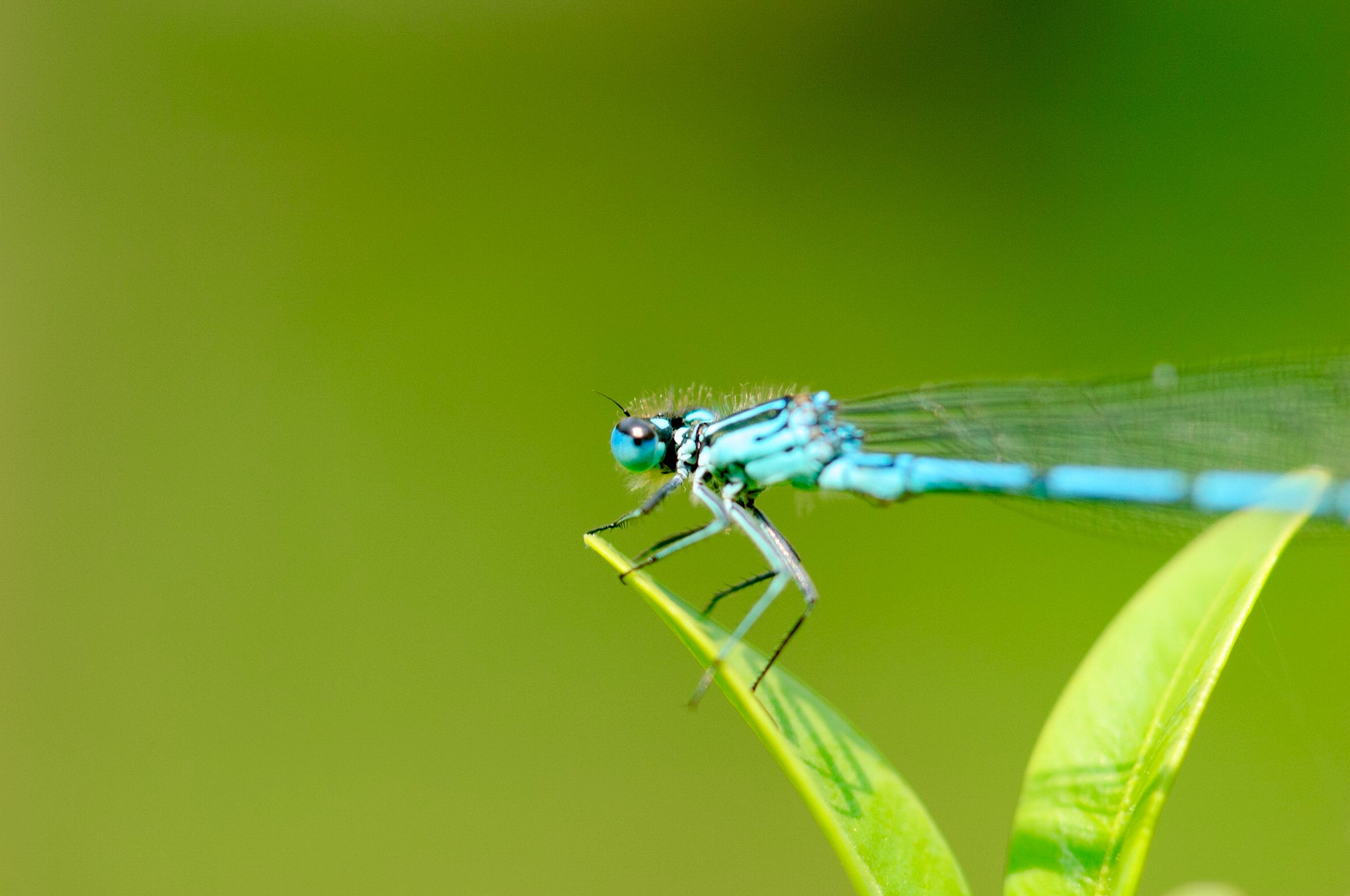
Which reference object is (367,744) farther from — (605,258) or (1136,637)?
(1136,637)

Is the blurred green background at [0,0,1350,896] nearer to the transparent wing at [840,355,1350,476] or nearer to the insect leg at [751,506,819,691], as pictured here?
the transparent wing at [840,355,1350,476]

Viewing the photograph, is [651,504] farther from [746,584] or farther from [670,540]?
[746,584]

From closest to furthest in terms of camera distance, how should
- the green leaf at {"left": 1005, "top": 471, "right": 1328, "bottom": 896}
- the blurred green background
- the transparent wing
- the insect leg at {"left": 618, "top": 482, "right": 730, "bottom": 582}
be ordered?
1. the green leaf at {"left": 1005, "top": 471, "right": 1328, "bottom": 896}
2. the insect leg at {"left": 618, "top": 482, "right": 730, "bottom": 582}
3. the transparent wing
4. the blurred green background

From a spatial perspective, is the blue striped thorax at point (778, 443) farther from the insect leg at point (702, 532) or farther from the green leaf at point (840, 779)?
the green leaf at point (840, 779)

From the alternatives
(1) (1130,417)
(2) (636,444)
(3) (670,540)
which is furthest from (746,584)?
(1) (1130,417)

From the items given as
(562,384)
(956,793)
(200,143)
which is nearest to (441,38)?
(200,143)

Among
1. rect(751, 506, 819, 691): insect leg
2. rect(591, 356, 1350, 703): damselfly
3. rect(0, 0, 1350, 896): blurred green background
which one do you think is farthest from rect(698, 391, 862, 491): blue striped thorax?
rect(0, 0, 1350, 896): blurred green background
